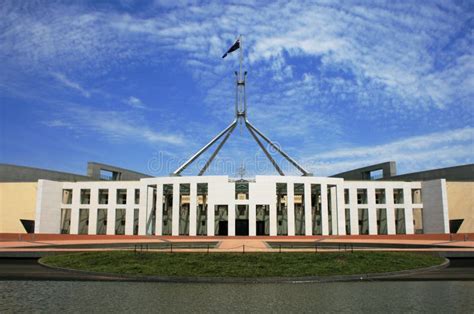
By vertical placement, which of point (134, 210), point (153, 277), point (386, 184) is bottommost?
point (153, 277)

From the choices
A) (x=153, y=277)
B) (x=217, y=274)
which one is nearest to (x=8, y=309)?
(x=153, y=277)

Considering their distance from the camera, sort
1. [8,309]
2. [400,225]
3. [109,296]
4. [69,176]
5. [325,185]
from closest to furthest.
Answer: [8,309] < [109,296] < [325,185] < [400,225] < [69,176]

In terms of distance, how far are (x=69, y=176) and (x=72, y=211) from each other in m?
10.6

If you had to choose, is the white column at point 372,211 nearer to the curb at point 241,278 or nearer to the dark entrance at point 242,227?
the dark entrance at point 242,227

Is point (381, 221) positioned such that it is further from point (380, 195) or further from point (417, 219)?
point (417, 219)

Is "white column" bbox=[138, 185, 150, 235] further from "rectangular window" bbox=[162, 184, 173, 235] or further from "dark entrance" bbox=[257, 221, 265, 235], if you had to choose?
"dark entrance" bbox=[257, 221, 265, 235]

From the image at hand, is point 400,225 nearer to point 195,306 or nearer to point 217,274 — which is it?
point 217,274

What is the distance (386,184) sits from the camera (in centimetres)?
4700

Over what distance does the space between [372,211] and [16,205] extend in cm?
4307

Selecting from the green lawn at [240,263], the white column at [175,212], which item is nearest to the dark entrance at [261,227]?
the white column at [175,212]

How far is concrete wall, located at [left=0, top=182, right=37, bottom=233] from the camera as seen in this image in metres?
48.1

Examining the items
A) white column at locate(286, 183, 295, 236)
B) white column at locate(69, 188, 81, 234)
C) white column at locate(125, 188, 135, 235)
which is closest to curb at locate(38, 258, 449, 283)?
white column at locate(286, 183, 295, 236)

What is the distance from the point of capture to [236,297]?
11.2 metres

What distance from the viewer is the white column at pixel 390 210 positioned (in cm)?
4564
